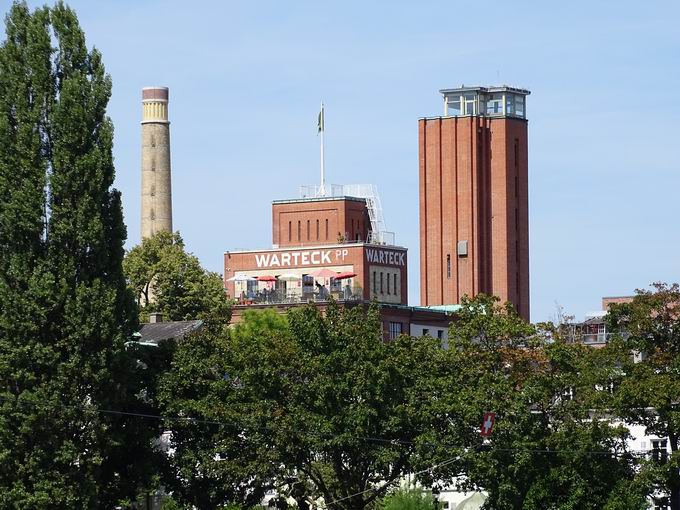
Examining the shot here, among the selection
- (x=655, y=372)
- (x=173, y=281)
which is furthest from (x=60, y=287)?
(x=173, y=281)

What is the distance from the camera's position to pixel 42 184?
242 ft

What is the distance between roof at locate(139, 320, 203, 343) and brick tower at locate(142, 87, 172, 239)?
7818 centimetres

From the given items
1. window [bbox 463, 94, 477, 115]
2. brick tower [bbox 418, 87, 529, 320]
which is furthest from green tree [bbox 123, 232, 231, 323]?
window [bbox 463, 94, 477, 115]

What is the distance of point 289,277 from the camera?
6585 inches

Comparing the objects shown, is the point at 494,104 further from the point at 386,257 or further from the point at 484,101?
the point at 386,257

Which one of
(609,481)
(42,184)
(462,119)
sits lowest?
(609,481)

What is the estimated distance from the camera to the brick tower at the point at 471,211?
600ft

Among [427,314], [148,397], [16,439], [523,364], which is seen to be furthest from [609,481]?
[427,314]

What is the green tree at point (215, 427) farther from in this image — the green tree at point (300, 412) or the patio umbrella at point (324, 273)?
the patio umbrella at point (324, 273)

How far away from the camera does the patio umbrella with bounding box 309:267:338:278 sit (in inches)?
6467

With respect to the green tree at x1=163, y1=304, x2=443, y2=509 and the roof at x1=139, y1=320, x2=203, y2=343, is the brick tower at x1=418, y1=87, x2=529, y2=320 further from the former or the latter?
the green tree at x1=163, y1=304, x2=443, y2=509

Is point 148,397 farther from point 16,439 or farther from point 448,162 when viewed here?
point 448,162

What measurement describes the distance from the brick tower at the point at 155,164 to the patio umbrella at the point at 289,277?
572 inches

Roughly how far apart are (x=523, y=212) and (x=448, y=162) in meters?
9.33
